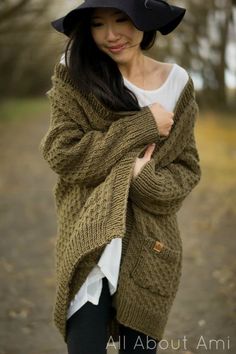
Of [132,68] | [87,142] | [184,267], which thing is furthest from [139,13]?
[184,267]

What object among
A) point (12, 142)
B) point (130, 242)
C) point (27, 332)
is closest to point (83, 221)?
point (130, 242)

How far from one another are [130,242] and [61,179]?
0.38 metres

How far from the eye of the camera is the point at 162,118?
2.25 meters

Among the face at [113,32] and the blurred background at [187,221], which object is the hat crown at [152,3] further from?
the blurred background at [187,221]

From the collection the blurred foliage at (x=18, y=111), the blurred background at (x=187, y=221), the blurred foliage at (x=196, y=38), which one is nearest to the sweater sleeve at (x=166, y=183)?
the blurred background at (x=187, y=221)

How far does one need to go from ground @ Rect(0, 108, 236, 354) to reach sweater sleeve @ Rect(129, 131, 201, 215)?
152 cm

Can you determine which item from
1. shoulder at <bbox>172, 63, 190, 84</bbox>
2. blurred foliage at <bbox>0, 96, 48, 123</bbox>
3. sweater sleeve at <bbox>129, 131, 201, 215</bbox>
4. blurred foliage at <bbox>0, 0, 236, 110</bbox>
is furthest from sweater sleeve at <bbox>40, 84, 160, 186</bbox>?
blurred foliage at <bbox>0, 96, 48, 123</bbox>

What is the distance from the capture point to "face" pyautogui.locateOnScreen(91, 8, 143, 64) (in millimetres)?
2199

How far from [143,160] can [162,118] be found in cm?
18

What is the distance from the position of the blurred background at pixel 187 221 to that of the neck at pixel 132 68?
270mm

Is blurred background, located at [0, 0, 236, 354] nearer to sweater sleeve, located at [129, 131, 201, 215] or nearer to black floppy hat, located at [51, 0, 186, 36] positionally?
black floppy hat, located at [51, 0, 186, 36]

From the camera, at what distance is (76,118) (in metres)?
2.23

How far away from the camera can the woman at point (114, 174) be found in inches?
85.1

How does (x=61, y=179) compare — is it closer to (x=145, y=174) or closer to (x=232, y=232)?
(x=145, y=174)
